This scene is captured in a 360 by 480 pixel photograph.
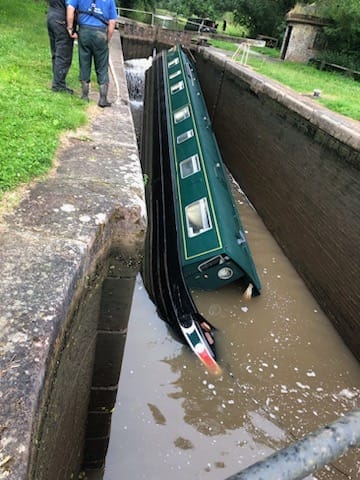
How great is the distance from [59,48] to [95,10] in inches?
31.8

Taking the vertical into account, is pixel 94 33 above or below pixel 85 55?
above

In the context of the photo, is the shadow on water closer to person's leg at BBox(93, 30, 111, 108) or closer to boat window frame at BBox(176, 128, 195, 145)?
person's leg at BBox(93, 30, 111, 108)

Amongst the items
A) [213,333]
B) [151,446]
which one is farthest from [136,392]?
[213,333]

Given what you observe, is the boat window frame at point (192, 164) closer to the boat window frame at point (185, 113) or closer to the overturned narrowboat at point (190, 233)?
the overturned narrowboat at point (190, 233)

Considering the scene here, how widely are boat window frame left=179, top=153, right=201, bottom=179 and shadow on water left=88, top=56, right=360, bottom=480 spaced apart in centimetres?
206

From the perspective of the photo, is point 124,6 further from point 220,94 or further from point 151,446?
point 151,446

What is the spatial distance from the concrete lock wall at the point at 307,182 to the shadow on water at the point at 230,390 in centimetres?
62

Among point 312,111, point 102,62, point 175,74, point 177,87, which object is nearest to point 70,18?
point 102,62

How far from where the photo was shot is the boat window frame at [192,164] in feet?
22.7

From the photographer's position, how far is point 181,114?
9164 millimetres

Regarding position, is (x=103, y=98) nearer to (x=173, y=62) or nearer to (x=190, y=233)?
(x=190, y=233)

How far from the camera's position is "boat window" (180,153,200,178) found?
6.95 meters

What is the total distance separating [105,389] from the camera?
3.26 meters

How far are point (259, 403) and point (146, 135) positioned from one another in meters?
7.27
